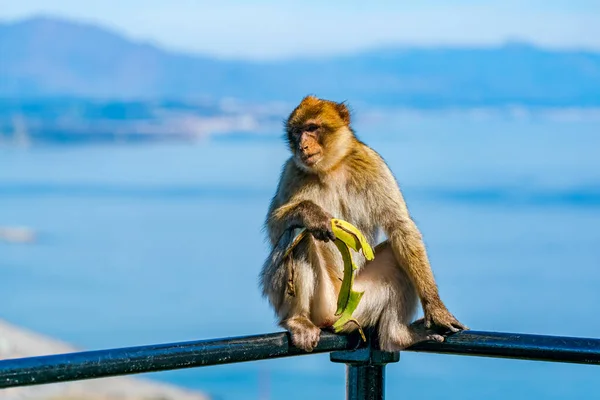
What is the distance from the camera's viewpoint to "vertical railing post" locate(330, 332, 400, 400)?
2533 millimetres

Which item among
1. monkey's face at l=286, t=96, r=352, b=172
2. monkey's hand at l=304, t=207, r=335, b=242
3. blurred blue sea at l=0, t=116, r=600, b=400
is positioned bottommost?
monkey's hand at l=304, t=207, r=335, b=242

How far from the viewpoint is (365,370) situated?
2.59 meters

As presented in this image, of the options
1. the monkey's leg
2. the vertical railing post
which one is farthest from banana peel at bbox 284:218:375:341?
the monkey's leg

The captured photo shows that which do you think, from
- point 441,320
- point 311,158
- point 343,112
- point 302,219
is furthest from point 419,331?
point 343,112

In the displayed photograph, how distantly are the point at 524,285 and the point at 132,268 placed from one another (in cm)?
4284

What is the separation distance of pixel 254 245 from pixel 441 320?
11931cm

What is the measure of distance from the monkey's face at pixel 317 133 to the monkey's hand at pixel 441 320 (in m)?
0.82

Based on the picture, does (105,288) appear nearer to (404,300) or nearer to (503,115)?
(503,115)

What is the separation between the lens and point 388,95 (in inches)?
5561

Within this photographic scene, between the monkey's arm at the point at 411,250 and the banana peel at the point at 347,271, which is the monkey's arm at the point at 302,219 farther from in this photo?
the monkey's arm at the point at 411,250

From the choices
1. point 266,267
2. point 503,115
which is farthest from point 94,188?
point 266,267

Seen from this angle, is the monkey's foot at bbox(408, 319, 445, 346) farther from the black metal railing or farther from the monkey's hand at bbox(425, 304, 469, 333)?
the black metal railing

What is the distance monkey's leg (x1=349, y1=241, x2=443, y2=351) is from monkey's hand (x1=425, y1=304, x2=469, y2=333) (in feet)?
0.09

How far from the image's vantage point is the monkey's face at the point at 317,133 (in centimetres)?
412
